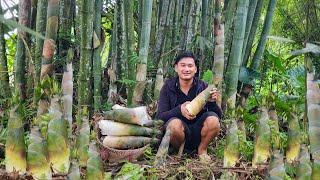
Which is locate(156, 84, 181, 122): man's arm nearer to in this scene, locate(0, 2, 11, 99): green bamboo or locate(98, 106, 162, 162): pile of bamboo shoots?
locate(98, 106, 162, 162): pile of bamboo shoots

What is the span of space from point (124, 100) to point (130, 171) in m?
1.76

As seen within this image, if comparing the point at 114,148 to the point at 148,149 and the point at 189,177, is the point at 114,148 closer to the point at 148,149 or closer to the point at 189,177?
the point at 148,149

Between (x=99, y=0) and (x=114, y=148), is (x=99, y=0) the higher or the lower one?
the higher one

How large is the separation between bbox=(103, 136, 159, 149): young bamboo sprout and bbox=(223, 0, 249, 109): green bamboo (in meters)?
0.73

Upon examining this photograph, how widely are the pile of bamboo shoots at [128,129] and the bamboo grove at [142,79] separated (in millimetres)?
198

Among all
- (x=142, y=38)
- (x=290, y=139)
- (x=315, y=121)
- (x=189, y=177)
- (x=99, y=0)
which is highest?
(x=99, y=0)

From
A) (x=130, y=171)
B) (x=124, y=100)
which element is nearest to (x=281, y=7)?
(x=124, y=100)

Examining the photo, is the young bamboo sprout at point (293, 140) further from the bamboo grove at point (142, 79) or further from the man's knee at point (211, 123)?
the man's knee at point (211, 123)

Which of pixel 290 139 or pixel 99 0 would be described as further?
pixel 99 0

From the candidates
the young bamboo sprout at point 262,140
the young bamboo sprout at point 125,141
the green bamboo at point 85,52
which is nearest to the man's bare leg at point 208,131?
the young bamboo sprout at point 125,141

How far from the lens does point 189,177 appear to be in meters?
2.52

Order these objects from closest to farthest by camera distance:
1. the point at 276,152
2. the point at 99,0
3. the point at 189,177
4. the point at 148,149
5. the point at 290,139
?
the point at 276,152
the point at 290,139
the point at 189,177
the point at 148,149
the point at 99,0

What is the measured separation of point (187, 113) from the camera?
2.94 metres

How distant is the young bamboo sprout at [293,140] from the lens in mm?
2240
